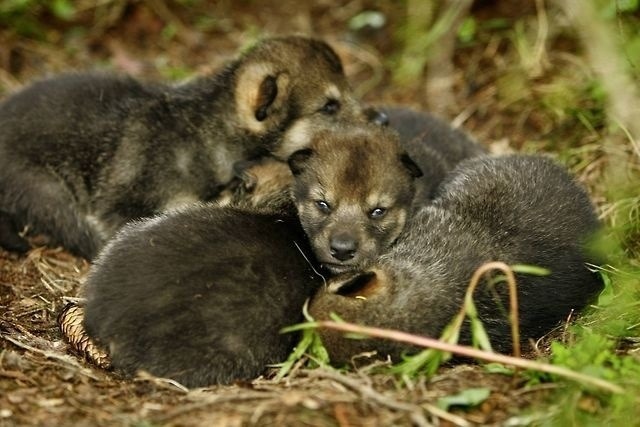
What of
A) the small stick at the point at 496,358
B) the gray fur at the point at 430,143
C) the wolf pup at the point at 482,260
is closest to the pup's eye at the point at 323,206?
the wolf pup at the point at 482,260

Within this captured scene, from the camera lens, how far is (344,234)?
5164 millimetres

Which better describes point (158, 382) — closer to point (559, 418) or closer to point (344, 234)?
point (344, 234)

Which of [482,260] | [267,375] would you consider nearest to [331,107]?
[482,260]

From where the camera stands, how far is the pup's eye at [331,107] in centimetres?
627

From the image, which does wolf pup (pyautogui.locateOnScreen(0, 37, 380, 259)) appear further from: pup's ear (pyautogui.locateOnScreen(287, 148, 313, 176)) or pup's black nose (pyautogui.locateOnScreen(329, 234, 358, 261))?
pup's black nose (pyautogui.locateOnScreen(329, 234, 358, 261))

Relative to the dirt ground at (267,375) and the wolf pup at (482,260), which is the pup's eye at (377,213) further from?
the dirt ground at (267,375)

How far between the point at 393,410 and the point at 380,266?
1160mm

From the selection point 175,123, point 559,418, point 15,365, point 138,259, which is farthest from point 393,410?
point 175,123

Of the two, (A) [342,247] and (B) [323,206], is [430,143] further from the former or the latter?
(A) [342,247]

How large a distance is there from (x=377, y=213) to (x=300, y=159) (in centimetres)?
57

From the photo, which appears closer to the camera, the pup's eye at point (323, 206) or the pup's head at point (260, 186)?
the pup's eye at point (323, 206)

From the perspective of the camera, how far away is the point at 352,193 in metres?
5.32

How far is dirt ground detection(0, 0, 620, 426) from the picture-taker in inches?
153

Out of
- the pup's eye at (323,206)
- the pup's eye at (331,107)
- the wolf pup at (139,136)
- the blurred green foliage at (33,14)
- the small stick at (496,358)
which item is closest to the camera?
the small stick at (496,358)
